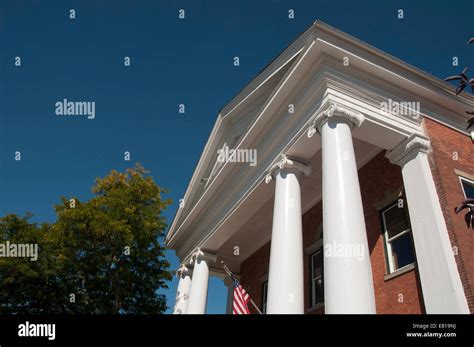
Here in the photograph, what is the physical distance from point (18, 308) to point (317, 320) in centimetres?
1966

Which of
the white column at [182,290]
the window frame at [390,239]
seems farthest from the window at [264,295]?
the window frame at [390,239]

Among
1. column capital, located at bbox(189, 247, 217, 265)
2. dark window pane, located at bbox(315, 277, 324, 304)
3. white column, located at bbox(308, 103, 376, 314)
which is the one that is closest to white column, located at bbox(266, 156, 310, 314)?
white column, located at bbox(308, 103, 376, 314)

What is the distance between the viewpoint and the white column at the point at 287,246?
8.27 m

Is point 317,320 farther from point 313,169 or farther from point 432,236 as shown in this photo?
point 313,169

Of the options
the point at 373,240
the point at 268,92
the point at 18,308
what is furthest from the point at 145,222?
the point at 373,240

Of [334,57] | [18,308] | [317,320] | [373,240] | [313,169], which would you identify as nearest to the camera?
[317,320]

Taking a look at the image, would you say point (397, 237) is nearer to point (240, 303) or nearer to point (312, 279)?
point (312, 279)

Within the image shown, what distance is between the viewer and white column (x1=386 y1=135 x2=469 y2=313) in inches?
287

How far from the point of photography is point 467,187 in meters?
9.61

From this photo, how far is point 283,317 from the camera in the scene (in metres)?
4.19

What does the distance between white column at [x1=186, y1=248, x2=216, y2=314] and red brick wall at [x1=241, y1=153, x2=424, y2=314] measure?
4.81 metres

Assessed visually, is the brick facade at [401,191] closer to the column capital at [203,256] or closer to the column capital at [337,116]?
the column capital at [337,116]

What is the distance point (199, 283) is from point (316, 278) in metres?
5.46

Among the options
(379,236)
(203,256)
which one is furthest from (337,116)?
(203,256)
